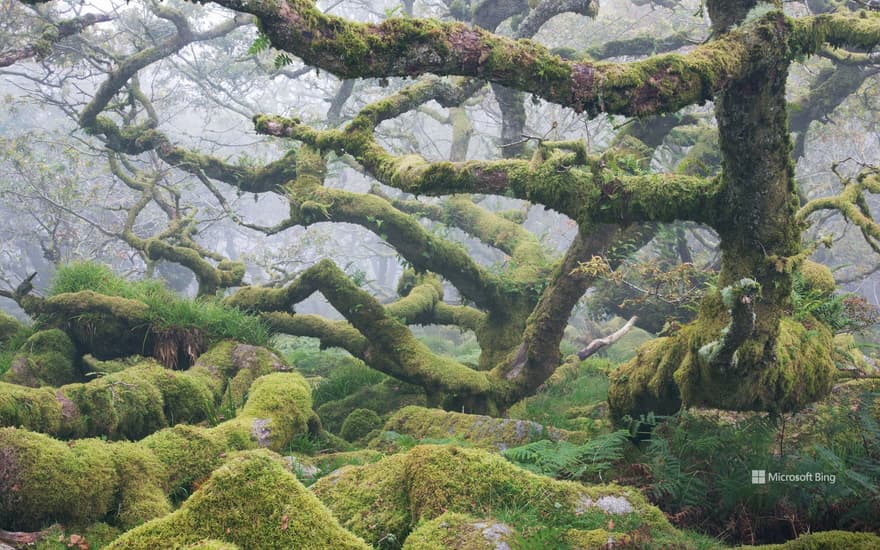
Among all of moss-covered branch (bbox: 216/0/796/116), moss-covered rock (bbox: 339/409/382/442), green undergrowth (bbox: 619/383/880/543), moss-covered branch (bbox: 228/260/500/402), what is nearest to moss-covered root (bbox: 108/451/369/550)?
moss-covered branch (bbox: 216/0/796/116)

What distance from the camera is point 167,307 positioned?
938cm

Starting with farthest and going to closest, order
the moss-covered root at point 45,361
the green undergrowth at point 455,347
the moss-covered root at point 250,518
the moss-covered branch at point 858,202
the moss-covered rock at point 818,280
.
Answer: the green undergrowth at point 455,347, the moss-covered root at point 45,361, the moss-covered rock at point 818,280, the moss-covered branch at point 858,202, the moss-covered root at point 250,518

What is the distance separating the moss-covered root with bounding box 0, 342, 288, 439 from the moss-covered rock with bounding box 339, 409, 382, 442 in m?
1.43

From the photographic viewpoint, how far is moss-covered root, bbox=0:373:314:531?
4344 millimetres

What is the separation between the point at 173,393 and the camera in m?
7.15

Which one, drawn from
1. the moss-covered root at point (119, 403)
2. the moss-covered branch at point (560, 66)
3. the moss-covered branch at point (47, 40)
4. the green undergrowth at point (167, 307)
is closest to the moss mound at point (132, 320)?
the green undergrowth at point (167, 307)

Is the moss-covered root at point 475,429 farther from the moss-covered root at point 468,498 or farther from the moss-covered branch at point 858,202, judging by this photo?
the moss-covered branch at point 858,202

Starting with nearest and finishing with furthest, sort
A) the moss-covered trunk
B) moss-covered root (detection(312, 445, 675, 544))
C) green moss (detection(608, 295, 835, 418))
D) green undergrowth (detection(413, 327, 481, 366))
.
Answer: moss-covered root (detection(312, 445, 675, 544))
the moss-covered trunk
green moss (detection(608, 295, 835, 418))
green undergrowth (detection(413, 327, 481, 366))

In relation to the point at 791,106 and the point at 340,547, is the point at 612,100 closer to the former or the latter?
the point at 791,106

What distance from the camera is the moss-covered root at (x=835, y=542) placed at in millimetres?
3518

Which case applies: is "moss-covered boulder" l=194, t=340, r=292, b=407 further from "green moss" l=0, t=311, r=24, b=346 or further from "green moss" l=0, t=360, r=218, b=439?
"green moss" l=0, t=311, r=24, b=346

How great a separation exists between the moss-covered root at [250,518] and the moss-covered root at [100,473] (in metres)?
1.88

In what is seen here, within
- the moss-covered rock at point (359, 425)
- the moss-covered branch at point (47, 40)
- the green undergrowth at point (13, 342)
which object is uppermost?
the moss-covered branch at point (47, 40)

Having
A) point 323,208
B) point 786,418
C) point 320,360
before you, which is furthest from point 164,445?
point 320,360
